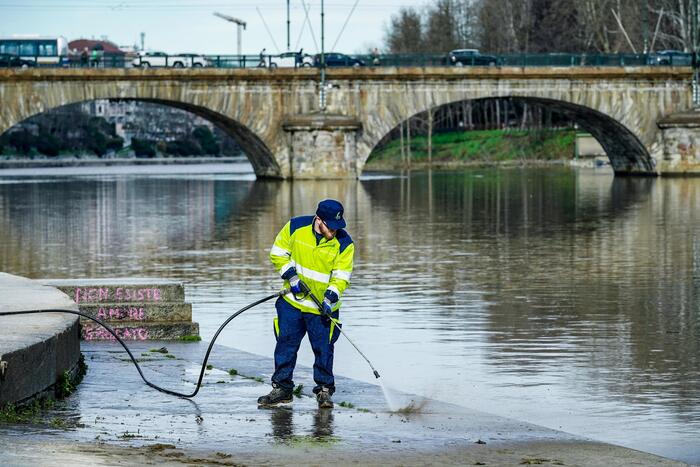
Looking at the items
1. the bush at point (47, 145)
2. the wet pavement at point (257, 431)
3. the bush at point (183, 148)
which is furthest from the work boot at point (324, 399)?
the bush at point (183, 148)

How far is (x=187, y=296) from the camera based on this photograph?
61.7ft

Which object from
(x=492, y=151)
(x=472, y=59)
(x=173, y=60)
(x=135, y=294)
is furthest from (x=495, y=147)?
(x=135, y=294)

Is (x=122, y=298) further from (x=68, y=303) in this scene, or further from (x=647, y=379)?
(x=647, y=379)

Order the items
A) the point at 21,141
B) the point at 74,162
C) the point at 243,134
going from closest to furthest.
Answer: the point at 243,134 → the point at 74,162 → the point at 21,141

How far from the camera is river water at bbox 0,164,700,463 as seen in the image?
1173 cm

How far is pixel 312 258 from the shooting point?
10.9m

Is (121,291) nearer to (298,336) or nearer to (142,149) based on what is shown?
(298,336)

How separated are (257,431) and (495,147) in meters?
87.8

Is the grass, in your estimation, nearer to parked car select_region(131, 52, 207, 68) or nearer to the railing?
the railing

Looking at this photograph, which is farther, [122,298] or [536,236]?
[536,236]

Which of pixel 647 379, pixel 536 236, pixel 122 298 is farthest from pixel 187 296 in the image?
pixel 536 236

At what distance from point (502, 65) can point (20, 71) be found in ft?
68.0

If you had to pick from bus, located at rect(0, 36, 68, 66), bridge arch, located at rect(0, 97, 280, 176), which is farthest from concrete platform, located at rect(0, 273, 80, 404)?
bus, located at rect(0, 36, 68, 66)

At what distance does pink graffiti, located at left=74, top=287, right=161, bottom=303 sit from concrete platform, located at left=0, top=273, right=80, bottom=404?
1.22m
